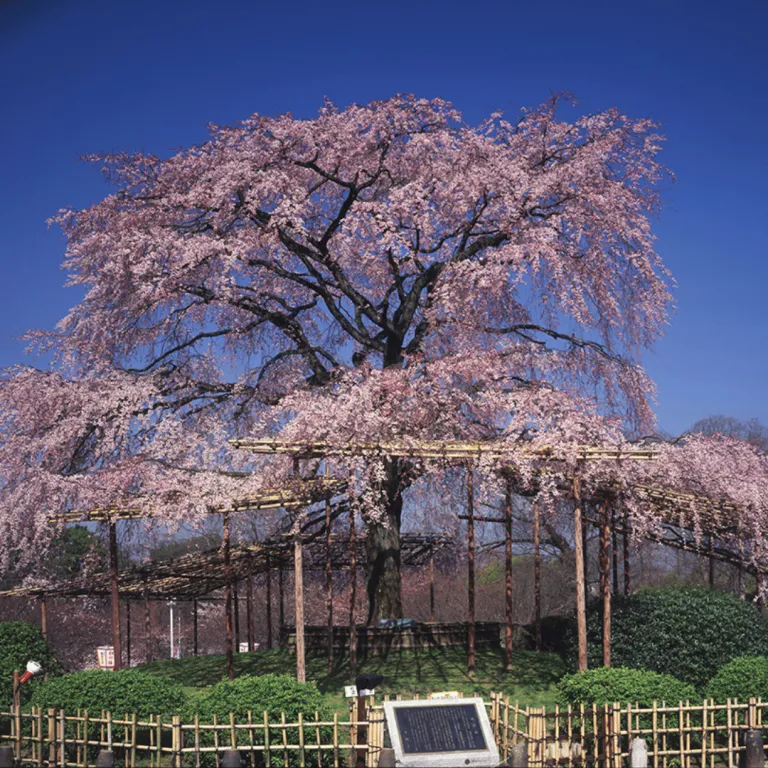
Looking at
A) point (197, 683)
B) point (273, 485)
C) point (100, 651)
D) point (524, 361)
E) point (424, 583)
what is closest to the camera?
point (273, 485)

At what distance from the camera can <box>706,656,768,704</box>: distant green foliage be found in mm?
15938

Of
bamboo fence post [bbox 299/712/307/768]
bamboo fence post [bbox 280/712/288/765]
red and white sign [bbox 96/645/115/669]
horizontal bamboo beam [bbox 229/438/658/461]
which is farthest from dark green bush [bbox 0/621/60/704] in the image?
red and white sign [bbox 96/645/115/669]

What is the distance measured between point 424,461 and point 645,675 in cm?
760

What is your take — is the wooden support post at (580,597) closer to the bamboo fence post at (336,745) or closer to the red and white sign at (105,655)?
the bamboo fence post at (336,745)

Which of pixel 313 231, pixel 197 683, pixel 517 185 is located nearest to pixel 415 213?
pixel 517 185

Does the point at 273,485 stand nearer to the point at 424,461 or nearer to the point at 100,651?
the point at 424,461

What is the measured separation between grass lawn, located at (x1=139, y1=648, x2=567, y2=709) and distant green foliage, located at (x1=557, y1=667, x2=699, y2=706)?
3437 millimetres

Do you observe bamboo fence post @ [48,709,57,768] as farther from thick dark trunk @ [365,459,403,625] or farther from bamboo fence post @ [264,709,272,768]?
thick dark trunk @ [365,459,403,625]

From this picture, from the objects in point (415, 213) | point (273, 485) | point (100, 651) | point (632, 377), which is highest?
point (415, 213)

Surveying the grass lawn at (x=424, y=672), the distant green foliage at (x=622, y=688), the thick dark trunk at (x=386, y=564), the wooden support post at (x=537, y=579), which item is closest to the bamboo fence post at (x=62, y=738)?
the grass lawn at (x=424, y=672)

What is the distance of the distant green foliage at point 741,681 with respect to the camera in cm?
1594

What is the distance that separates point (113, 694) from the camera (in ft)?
52.4

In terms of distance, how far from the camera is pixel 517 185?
25125 millimetres

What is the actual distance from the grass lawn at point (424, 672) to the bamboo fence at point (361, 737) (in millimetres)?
4746
